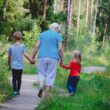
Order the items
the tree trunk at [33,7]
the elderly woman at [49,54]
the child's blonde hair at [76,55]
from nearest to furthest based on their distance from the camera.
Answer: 1. the elderly woman at [49,54]
2. the child's blonde hair at [76,55]
3. the tree trunk at [33,7]

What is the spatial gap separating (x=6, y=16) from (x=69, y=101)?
A: 1388 inches

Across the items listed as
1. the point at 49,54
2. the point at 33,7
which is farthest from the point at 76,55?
the point at 33,7

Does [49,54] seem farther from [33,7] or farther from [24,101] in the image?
[33,7]

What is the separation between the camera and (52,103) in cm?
1129

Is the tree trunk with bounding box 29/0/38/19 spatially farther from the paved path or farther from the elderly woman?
the elderly woman

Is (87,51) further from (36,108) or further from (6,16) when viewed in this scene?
(36,108)

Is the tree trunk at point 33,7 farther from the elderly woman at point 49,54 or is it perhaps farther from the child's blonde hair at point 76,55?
the elderly woman at point 49,54

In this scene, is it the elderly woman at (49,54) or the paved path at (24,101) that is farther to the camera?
the elderly woman at (49,54)

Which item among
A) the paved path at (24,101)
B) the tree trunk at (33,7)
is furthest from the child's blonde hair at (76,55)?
the tree trunk at (33,7)

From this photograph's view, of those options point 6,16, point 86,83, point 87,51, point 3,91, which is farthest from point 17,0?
point 3,91

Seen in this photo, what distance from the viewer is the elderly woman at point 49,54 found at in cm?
1244

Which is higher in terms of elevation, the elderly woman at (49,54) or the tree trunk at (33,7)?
the elderly woman at (49,54)

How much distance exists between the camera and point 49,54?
12.4 meters

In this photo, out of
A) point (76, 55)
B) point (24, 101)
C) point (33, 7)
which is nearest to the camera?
point (24, 101)
